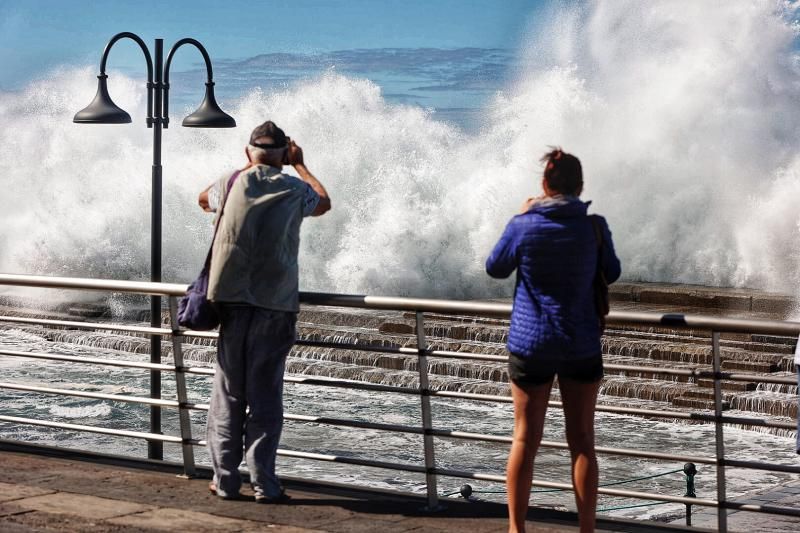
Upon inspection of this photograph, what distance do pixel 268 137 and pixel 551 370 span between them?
1633 millimetres

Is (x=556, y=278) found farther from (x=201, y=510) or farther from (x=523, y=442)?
(x=201, y=510)

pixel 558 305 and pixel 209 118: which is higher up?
pixel 209 118

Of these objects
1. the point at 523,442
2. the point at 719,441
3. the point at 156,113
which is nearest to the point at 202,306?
the point at 523,442

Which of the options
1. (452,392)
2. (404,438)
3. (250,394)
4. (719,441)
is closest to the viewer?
(719,441)

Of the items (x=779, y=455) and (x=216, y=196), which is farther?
(x=779, y=455)

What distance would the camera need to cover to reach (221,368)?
6.05 metres

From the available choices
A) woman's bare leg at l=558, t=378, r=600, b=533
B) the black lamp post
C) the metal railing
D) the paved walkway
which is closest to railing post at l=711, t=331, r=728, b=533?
the metal railing

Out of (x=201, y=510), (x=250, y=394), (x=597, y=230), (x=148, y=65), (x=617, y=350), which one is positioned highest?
(x=148, y=65)

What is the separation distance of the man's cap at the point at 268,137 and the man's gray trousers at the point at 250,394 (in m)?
0.67

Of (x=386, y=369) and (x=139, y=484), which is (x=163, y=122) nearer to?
(x=139, y=484)

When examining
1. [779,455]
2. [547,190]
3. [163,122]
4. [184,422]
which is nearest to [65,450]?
[184,422]

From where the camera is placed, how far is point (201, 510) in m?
5.88

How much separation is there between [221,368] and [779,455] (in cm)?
1170

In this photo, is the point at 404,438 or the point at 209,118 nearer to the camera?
the point at 209,118
